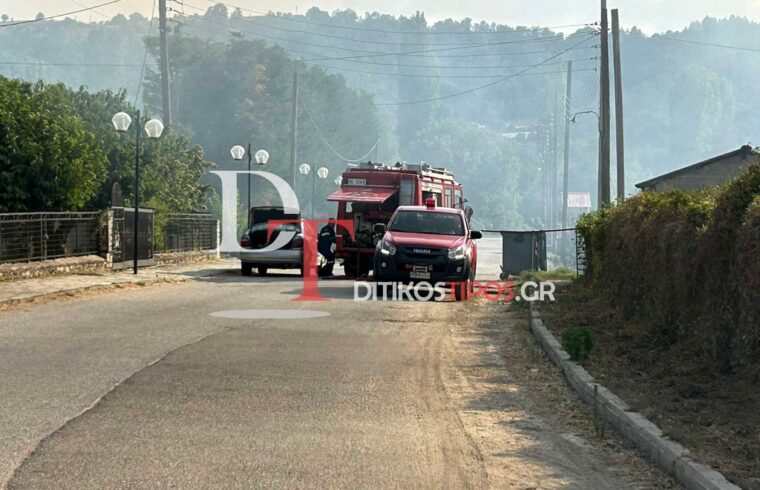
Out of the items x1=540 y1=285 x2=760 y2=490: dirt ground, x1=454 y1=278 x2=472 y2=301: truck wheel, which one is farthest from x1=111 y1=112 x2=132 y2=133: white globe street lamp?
x1=540 y1=285 x2=760 y2=490: dirt ground

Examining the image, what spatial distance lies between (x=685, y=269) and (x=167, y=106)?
35959 mm

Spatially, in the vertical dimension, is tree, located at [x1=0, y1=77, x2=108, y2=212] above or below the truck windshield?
above

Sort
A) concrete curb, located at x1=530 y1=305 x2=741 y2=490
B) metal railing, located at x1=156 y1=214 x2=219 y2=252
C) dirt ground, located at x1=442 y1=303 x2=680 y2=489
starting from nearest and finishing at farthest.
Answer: concrete curb, located at x1=530 y1=305 x2=741 y2=490
dirt ground, located at x1=442 y1=303 x2=680 y2=489
metal railing, located at x1=156 y1=214 x2=219 y2=252

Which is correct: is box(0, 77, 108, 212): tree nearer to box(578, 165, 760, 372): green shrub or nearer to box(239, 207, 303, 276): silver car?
box(239, 207, 303, 276): silver car

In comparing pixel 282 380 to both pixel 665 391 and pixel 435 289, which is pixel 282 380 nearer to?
pixel 665 391

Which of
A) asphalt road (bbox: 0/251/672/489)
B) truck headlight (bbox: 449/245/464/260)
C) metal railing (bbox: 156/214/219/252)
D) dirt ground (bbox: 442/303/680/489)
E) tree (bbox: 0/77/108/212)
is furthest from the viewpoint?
metal railing (bbox: 156/214/219/252)

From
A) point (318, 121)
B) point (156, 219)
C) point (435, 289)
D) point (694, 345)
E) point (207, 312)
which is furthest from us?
point (318, 121)

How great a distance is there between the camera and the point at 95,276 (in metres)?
27.4

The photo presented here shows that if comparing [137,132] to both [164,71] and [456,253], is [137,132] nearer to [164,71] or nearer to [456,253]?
[456,253]

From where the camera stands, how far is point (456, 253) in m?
23.6

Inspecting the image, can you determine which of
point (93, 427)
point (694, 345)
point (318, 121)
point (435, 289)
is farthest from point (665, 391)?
point (318, 121)

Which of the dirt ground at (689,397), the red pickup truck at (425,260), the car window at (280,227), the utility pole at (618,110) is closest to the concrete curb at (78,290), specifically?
the car window at (280,227)

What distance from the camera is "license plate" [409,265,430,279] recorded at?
76.4 feet

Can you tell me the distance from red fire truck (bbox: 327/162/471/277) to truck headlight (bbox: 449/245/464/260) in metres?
7.92
